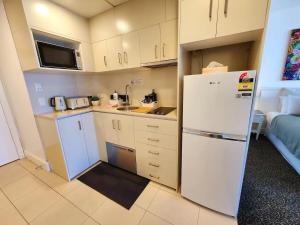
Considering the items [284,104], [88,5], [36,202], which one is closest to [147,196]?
[36,202]

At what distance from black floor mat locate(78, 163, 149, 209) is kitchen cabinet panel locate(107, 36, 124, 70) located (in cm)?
160

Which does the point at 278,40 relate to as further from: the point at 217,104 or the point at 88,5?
the point at 88,5

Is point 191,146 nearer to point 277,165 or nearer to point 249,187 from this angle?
point 249,187

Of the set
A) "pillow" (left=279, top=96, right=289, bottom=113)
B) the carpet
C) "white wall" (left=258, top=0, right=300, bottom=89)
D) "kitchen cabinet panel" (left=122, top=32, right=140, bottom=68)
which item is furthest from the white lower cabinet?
"pillow" (left=279, top=96, right=289, bottom=113)

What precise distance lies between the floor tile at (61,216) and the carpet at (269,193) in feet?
5.22

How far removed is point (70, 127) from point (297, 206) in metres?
2.75

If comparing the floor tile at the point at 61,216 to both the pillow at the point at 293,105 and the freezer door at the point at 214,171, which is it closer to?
the freezer door at the point at 214,171

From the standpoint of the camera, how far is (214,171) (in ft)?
4.10

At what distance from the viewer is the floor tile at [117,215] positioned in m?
1.30

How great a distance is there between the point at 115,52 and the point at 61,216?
82.9 inches

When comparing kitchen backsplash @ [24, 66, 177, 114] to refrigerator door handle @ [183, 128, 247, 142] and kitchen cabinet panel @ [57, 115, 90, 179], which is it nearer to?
kitchen cabinet panel @ [57, 115, 90, 179]

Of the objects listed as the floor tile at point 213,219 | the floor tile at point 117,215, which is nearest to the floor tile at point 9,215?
the floor tile at point 117,215

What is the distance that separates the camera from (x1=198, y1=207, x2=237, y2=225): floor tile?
49.8 inches

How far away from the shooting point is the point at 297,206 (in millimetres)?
1368
